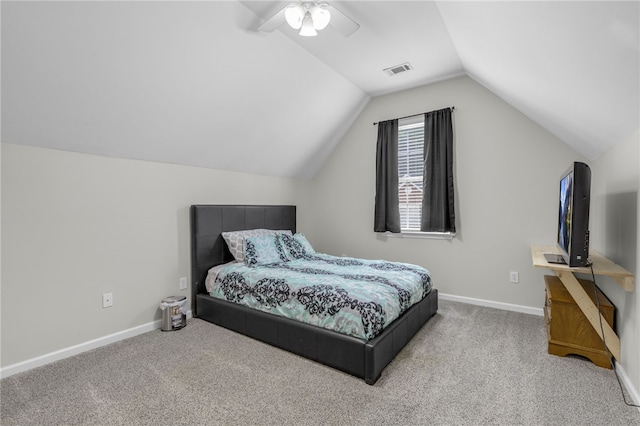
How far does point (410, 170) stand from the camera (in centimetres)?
405

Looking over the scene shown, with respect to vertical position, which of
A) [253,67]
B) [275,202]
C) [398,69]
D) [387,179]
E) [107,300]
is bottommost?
[107,300]

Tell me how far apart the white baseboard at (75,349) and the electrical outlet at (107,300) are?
265mm

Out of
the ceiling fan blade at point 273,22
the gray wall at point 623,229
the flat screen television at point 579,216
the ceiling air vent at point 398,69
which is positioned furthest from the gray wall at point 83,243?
the gray wall at point 623,229

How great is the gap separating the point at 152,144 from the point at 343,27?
198 centimetres

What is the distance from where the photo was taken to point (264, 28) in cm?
231

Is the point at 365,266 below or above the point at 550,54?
below

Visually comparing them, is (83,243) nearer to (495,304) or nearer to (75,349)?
(75,349)

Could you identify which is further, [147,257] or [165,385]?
[147,257]

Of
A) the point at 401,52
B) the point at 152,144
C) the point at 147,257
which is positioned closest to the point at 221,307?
the point at 147,257

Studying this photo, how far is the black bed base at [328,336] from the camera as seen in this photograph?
6.62ft

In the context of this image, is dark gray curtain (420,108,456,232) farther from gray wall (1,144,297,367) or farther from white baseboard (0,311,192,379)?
white baseboard (0,311,192,379)

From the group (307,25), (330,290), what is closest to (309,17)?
(307,25)

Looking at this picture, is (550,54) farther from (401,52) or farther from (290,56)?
(290,56)

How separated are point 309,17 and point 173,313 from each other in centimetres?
284
